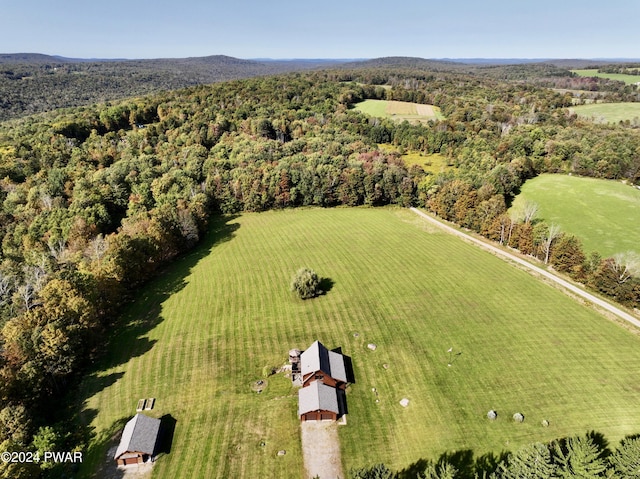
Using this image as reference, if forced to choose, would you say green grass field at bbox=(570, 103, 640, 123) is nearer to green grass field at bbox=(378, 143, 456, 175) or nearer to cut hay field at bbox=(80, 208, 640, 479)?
green grass field at bbox=(378, 143, 456, 175)

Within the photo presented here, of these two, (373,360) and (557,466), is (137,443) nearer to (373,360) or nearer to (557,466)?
(373,360)

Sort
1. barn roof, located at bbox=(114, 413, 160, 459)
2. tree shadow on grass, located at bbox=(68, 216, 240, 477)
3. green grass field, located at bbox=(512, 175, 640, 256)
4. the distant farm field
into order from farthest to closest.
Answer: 1. the distant farm field
2. green grass field, located at bbox=(512, 175, 640, 256)
3. tree shadow on grass, located at bbox=(68, 216, 240, 477)
4. barn roof, located at bbox=(114, 413, 160, 459)

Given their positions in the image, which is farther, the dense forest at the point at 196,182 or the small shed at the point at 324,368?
the dense forest at the point at 196,182

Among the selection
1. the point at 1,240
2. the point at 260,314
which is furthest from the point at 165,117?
the point at 260,314

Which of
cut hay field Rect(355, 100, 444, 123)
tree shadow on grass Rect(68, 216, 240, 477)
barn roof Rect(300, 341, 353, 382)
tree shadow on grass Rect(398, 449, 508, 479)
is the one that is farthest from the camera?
cut hay field Rect(355, 100, 444, 123)

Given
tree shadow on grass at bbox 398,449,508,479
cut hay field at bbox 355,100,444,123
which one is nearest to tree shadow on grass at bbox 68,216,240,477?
tree shadow on grass at bbox 398,449,508,479

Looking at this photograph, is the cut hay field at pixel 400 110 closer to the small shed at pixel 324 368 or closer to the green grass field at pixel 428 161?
the green grass field at pixel 428 161

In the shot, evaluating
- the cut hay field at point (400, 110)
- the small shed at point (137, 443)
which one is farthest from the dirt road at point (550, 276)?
the cut hay field at point (400, 110)
